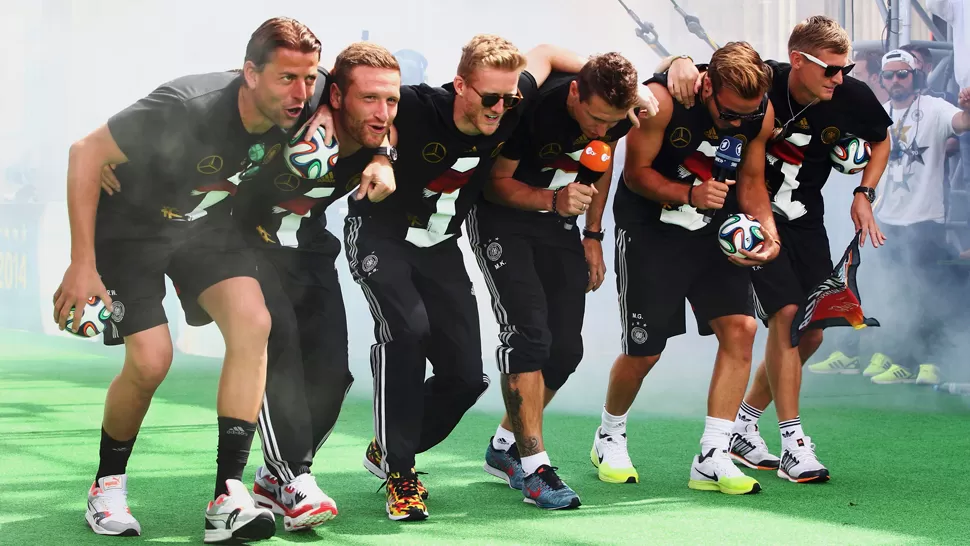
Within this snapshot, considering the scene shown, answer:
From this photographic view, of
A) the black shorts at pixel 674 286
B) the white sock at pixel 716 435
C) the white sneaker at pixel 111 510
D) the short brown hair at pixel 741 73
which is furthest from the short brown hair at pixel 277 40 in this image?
the white sock at pixel 716 435

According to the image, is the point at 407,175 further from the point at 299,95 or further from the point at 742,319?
the point at 742,319

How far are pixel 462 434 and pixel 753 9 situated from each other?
19.7 ft

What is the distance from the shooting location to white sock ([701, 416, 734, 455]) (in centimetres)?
445

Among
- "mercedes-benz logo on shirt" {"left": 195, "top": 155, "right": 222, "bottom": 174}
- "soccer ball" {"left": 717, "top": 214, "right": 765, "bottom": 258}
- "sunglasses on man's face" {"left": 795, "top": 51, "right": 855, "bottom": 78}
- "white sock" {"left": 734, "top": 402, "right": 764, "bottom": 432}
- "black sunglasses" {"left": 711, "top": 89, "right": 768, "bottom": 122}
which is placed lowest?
"white sock" {"left": 734, "top": 402, "right": 764, "bottom": 432}

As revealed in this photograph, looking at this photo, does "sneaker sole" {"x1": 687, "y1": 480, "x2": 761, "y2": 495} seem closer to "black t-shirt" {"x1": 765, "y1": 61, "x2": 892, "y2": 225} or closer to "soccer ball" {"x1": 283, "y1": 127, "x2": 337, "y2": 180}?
"black t-shirt" {"x1": 765, "y1": 61, "x2": 892, "y2": 225}

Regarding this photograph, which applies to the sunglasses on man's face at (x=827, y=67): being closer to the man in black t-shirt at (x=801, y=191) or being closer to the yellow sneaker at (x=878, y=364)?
the man in black t-shirt at (x=801, y=191)

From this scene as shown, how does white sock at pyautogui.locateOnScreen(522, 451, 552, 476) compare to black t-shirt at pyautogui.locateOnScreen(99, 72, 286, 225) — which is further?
white sock at pyautogui.locateOnScreen(522, 451, 552, 476)

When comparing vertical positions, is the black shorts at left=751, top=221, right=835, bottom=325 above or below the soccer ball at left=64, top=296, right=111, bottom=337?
above

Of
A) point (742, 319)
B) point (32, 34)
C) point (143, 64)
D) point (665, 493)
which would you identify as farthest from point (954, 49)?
point (32, 34)

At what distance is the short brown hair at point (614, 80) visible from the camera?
13.1 feet

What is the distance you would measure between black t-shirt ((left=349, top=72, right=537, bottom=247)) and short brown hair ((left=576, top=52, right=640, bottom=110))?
290 millimetres

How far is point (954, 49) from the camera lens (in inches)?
310

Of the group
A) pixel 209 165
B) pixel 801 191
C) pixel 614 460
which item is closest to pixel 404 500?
pixel 614 460

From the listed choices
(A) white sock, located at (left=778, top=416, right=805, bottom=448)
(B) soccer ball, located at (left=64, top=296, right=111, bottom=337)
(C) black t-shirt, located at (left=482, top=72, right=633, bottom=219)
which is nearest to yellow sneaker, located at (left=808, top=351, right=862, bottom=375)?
(A) white sock, located at (left=778, top=416, right=805, bottom=448)
